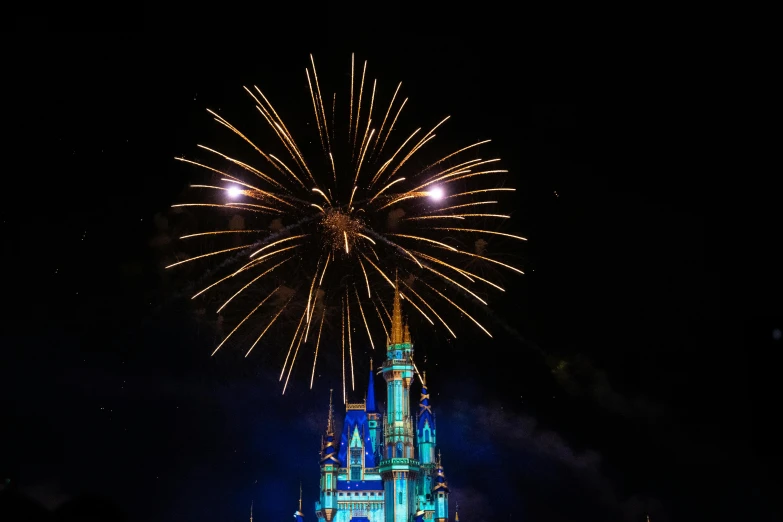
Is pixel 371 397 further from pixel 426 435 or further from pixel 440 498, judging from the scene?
pixel 440 498

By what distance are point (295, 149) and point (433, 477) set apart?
51977mm

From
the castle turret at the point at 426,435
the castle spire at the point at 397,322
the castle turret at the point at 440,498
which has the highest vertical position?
the castle spire at the point at 397,322

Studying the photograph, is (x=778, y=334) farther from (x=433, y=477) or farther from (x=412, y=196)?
(x=433, y=477)

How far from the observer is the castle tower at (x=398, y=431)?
91356 millimetres

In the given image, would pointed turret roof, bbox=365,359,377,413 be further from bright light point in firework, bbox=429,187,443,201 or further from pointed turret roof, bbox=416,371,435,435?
bright light point in firework, bbox=429,187,443,201

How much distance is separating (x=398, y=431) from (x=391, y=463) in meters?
3.28

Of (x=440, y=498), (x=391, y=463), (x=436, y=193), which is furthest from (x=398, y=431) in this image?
(x=436, y=193)

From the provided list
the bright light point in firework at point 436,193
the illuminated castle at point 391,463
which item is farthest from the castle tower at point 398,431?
the bright light point in firework at point 436,193

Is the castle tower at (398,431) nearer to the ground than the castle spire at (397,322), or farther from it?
nearer to the ground

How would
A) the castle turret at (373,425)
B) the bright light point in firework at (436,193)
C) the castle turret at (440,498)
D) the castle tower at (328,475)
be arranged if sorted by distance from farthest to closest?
the castle turret at (373,425) → the castle tower at (328,475) → the castle turret at (440,498) → the bright light point in firework at (436,193)

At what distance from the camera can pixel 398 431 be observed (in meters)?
94.3

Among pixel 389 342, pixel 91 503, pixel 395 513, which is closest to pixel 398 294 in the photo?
pixel 389 342

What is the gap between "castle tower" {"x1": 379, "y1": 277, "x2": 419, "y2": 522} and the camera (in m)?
91.4

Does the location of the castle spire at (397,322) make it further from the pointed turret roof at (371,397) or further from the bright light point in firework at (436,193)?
the bright light point in firework at (436,193)
